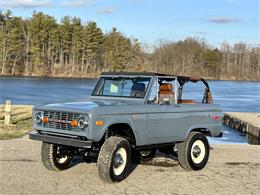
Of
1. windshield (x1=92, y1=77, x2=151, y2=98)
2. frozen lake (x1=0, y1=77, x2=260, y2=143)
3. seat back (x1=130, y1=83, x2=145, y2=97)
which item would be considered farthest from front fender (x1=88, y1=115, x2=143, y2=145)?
frozen lake (x1=0, y1=77, x2=260, y2=143)

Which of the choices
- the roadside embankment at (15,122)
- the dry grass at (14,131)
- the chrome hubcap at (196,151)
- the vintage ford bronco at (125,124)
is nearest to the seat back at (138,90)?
the vintage ford bronco at (125,124)

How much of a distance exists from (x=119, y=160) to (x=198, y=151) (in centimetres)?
242

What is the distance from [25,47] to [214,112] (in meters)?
96.6

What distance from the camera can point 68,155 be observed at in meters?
9.34

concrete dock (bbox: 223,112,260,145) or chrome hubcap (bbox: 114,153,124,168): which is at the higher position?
chrome hubcap (bbox: 114,153,124,168)

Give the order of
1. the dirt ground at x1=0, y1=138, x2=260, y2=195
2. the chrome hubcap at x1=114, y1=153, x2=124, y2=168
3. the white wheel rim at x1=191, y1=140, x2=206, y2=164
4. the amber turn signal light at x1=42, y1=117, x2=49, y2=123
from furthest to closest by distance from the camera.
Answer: the white wheel rim at x1=191, y1=140, x2=206, y2=164
the amber turn signal light at x1=42, y1=117, x2=49, y2=123
the chrome hubcap at x1=114, y1=153, x2=124, y2=168
the dirt ground at x1=0, y1=138, x2=260, y2=195

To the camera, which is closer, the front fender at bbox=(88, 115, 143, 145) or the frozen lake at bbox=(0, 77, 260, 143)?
the front fender at bbox=(88, 115, 143, 145)

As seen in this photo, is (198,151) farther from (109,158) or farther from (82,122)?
(82,122)

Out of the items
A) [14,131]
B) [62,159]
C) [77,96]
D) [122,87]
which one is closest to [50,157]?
[62,159]

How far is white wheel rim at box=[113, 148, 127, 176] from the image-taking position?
27.0ft

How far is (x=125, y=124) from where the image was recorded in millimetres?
8453

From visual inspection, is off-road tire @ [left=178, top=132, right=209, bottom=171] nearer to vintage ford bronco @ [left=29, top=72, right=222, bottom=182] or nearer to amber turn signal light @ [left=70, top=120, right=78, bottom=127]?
vintage ford bronco @ [left=29, top=72, right=222, bottom=182]

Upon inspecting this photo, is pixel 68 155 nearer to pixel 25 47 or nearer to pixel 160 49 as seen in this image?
pixel 25 47

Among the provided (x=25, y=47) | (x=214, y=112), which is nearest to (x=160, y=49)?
(x=25, y=47)
